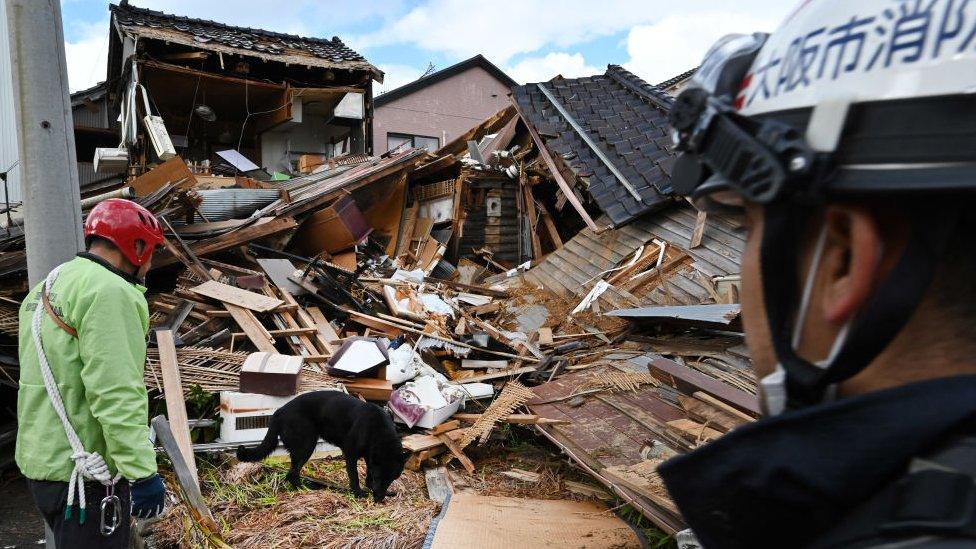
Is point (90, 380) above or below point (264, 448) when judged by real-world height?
above

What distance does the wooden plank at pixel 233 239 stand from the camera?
8.23 m

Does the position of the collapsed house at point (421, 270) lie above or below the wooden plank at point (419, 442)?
above

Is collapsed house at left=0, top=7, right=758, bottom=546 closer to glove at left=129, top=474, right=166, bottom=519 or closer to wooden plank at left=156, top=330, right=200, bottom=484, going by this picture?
wooden plank at left=156, top=330, right=200, bottom=484

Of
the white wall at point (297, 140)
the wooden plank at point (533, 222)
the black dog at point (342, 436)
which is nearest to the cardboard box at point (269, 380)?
the black dog at point (342, 436)

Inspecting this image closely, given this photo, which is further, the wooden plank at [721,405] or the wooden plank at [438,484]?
the wooden plank at [438,484]

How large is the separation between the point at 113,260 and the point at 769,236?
3.08 metres

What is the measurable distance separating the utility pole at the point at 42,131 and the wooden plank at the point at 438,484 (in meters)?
3.58

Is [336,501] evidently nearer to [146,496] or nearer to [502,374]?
[146,496]

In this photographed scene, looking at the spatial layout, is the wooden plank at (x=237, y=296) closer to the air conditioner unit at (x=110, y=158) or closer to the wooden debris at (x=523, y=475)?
the wooden debris at (x=523, y=475)

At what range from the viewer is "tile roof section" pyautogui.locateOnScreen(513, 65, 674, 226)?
9875 mm

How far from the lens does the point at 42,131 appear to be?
3537 millimetres

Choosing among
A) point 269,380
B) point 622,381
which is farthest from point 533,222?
point 269,380

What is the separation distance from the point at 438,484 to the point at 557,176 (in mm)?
7697

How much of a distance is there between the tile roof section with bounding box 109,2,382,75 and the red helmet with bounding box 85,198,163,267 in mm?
12549
